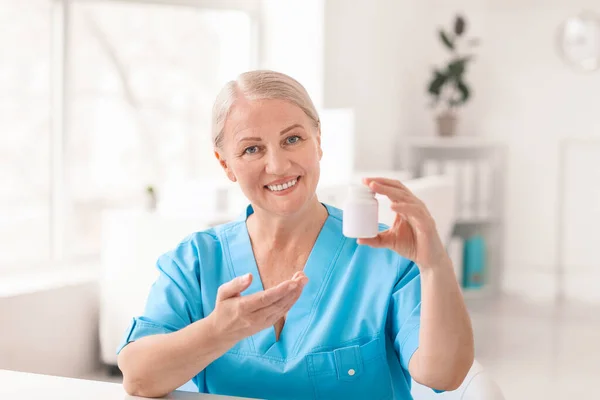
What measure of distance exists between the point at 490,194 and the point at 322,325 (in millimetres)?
3593

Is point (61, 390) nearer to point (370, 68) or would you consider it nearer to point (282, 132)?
point (282, 132)

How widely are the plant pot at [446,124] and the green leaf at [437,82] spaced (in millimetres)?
155

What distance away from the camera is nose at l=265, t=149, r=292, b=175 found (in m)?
1.33

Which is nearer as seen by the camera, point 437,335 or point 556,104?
point 437,335

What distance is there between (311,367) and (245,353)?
0.39 ft

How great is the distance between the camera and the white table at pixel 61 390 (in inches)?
45.3

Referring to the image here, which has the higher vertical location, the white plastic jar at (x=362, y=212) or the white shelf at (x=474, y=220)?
the white plastic jar at (x=362, y=212)

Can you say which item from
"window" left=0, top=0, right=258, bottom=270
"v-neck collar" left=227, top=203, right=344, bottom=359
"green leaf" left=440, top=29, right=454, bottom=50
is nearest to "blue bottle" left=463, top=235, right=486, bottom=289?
"green leaf" left=440, top=29, right=454, bottom=50

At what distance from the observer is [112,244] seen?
3139mm

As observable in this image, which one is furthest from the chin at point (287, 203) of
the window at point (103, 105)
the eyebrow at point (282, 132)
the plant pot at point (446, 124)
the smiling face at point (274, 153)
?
the plant pot at point (446, 124)

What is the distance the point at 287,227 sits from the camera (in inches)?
57.1

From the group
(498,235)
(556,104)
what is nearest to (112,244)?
(498,235)

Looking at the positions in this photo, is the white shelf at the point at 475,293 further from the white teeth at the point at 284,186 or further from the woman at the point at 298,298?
the white teeth at the point at 284,186

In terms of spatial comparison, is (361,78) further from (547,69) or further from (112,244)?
(112,244)
